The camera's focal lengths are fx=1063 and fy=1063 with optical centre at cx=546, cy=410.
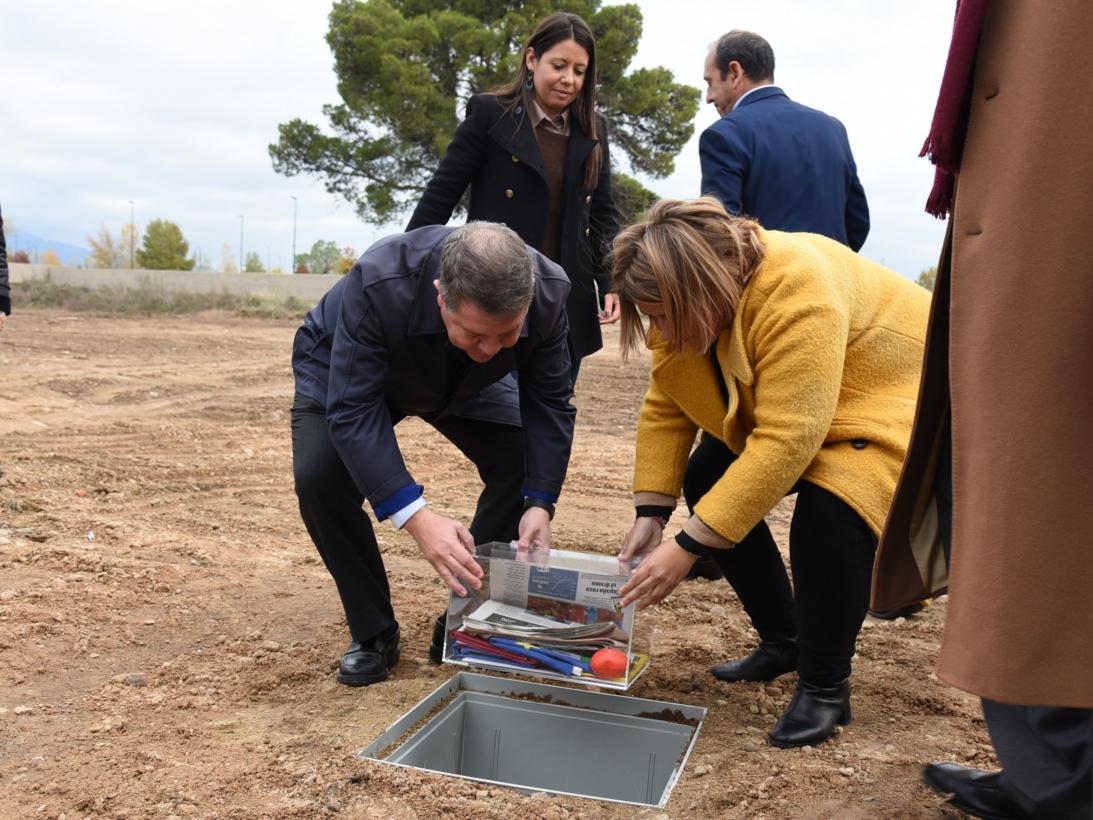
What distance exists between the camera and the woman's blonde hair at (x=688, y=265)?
2.42m

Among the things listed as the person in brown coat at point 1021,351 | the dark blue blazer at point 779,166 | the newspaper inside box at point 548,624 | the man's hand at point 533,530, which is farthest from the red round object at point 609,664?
the dark blue blazer at point 779,166

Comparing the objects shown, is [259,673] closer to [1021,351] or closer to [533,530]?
[533,530]

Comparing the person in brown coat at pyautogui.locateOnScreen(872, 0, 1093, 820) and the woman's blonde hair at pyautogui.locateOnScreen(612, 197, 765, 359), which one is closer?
the person in brown coat at pyautogui.locateOnScreen(872, 0, 1093, 820)

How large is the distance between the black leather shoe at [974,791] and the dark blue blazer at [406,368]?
126 cm

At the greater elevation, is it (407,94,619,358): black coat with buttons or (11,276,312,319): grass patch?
(407,94,619,358): black coat with buttons

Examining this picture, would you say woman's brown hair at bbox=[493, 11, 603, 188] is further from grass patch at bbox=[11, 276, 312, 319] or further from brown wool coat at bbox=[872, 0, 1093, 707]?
grass patch at bbox=[11, 276, 312, 319]

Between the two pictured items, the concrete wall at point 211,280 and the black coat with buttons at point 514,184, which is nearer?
the black coat with buttons at point 514,184

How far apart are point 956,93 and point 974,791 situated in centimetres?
145

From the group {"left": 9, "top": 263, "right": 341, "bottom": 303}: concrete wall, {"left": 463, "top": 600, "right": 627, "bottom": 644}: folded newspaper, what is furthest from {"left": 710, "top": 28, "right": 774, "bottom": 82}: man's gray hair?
{"left": 9, "top": 263, "right": 341, "bottom": 303}: concrete wall

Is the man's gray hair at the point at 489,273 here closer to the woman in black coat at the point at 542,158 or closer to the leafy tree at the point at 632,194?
the woman in black coat at the point at 542,158

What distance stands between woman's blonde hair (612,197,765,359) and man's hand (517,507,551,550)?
65 centimetres

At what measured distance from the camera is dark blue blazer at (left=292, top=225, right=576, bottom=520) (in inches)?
110

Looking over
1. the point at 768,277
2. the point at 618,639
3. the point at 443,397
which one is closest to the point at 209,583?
the point at 443,397

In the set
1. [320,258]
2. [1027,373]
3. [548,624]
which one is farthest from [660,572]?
[320,258]
